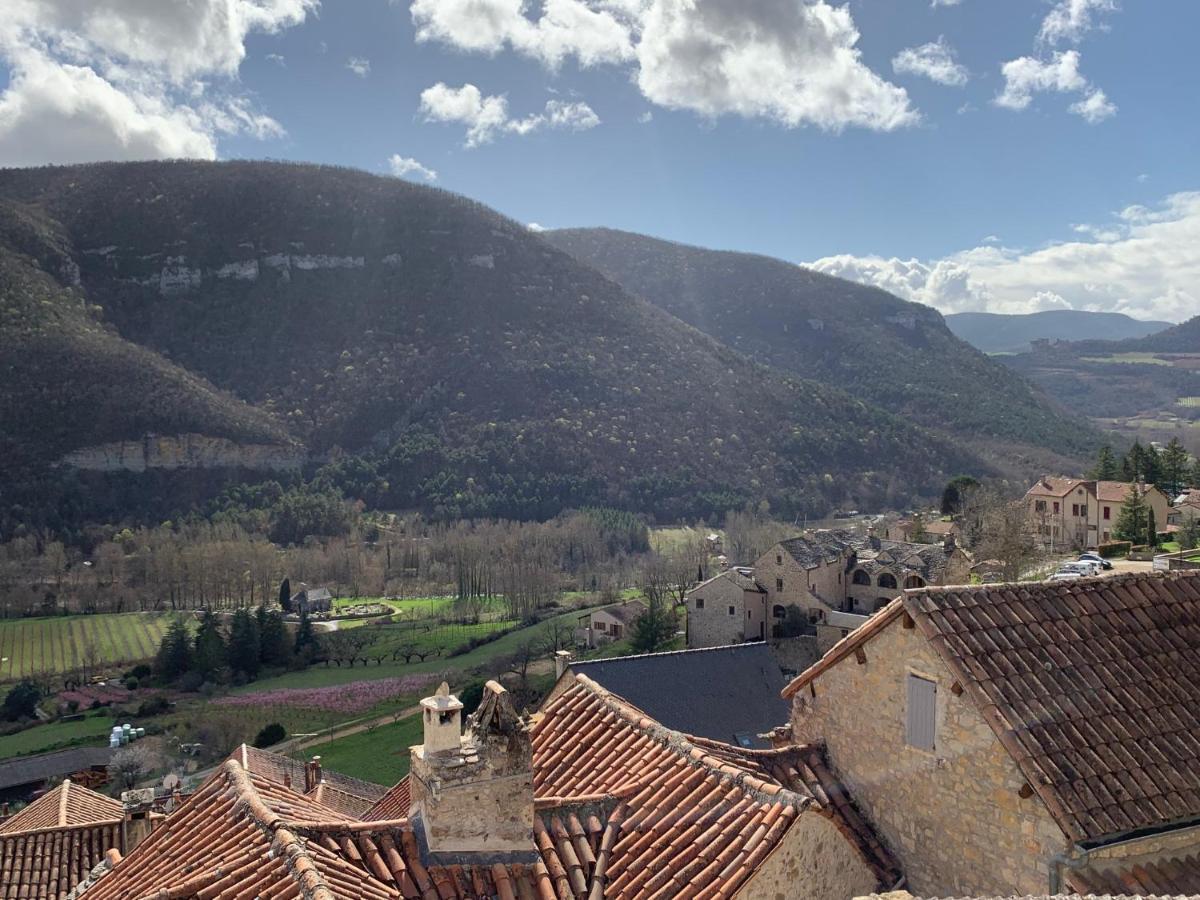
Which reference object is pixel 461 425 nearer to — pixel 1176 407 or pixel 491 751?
pixel 491 751

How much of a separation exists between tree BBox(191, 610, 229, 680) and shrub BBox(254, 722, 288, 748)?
59.5 ft

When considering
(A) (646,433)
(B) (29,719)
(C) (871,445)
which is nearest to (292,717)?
(B) (29,719)

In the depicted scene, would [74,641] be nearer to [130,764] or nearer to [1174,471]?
[130,764]

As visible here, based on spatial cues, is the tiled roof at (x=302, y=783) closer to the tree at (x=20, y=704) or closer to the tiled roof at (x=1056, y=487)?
the tree at (x=20, y=704)

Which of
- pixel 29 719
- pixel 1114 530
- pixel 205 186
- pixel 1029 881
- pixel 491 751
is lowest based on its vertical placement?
pixel 29 719

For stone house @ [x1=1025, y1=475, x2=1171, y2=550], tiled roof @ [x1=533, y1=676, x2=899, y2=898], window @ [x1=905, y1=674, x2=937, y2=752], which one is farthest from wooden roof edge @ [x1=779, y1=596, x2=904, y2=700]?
stone house @ [x1=1025, y1=475, x2=1171, y2=550]

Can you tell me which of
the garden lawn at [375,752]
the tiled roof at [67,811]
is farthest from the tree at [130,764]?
the tiled roof at [67,811]

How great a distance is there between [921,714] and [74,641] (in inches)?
2906

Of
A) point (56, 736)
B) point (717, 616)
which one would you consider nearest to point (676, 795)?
point (717, 616)

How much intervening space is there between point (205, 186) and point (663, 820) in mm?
194004

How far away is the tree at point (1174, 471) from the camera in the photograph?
192 ft

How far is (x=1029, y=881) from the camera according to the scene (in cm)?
655

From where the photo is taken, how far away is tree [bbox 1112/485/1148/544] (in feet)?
147

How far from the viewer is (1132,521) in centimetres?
4541
